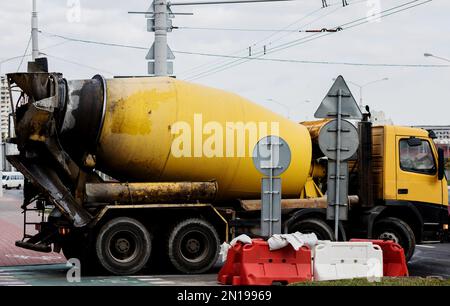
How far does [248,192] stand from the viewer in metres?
20.9

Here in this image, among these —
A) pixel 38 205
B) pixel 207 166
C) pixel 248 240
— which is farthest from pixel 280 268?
pixel 38 205

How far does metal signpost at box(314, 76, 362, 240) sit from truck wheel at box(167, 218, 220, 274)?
3.72 meters

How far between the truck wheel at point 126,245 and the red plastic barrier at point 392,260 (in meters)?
4.01

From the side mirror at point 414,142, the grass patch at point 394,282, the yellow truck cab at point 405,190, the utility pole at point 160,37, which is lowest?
the grass patch at point 394,282

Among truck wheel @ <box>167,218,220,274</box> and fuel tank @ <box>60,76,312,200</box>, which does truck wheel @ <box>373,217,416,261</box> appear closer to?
fuel tank @ <box>60,76,312,200</box>

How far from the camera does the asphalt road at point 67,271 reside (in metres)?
18.2

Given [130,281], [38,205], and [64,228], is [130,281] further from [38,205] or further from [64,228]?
[38,205]

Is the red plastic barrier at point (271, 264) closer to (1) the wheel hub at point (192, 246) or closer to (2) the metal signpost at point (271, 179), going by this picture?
(2) the metal signpost at point (271, 179)

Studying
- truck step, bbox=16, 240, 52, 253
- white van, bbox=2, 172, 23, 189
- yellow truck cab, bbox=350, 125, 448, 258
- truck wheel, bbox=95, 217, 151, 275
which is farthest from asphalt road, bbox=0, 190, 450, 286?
white van, bbox=2, 172, 23, 189

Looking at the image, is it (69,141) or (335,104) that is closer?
(335,104)

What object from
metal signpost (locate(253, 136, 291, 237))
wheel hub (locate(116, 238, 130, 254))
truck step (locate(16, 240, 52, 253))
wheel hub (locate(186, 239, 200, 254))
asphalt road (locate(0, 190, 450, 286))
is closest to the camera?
metal signpost (locate(253, 136, 291, 237))

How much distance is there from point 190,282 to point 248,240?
162 centimetres

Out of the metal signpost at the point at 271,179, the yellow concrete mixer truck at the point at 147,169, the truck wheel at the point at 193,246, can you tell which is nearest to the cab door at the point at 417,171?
the yellow concrete mixer truck at the point at 147,169

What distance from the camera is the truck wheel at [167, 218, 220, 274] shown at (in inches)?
781
